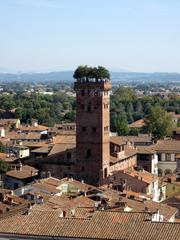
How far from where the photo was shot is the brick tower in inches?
2275

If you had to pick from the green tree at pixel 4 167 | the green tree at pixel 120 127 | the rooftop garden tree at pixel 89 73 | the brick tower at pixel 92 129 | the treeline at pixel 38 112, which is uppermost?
the rooftop garden tree at pixel 89 73

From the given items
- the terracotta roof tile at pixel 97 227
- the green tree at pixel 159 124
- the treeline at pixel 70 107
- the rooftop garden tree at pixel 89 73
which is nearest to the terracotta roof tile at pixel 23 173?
the rooftop garden tree at pixel 89 73

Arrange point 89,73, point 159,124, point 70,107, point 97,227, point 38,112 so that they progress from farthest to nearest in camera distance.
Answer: point 70,107 → point 38,112 → point 159,124 → point 89,73 → point 97,227

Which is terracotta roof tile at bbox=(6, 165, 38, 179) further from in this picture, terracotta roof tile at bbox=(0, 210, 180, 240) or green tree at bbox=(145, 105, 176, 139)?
green tree at bbox=(145, 105, 176, 139)

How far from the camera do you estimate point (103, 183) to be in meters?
54.0

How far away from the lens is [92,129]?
58.5m

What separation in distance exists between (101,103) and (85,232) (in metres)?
33.4

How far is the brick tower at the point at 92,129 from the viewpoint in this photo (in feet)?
190

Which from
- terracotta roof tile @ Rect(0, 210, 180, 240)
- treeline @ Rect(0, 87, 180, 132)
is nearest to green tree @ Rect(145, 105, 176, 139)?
treeline @ Rect(0, 87, 180, 132)

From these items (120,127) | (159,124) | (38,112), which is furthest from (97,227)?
(38,112)

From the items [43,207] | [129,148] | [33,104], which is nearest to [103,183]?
[129,148]

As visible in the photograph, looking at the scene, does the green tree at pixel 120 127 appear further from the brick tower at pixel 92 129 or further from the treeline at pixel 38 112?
the brick tower at pixel 92 129

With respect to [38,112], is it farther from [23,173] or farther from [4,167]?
[23,173]

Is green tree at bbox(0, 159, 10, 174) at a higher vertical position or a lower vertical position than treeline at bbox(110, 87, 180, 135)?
higher
